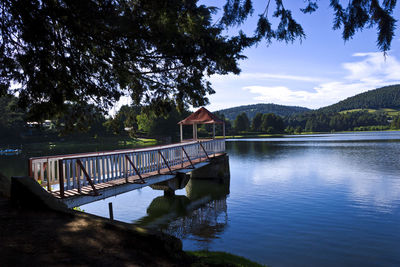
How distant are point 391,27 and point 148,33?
15.6 feet

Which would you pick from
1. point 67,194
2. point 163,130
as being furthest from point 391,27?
point 163,130

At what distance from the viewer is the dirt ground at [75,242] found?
173 inches

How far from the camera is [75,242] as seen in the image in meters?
4.85

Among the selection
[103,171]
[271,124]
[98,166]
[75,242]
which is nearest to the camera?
[75,242]

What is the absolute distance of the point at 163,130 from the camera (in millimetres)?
91188

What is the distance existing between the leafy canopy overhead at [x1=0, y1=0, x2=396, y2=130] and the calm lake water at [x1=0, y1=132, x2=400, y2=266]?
17.9 ft

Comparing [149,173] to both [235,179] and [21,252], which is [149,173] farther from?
[235,179]

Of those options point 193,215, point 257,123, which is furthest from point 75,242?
point 257,123

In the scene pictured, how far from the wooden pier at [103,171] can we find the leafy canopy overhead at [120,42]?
5.60 ft

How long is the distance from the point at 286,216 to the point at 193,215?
4.21 m

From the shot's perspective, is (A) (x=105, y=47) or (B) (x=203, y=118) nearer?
(A) (x=105, y=47)

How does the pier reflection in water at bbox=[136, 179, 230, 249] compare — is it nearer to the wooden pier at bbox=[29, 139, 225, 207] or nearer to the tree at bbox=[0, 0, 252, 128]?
the wooden pier at bbox=[29, 139, 225, 207]

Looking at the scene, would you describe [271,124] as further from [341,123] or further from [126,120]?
[126,120]

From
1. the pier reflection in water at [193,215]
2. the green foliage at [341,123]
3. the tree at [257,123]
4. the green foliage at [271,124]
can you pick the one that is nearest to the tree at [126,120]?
the pier reflection in water at [193,215]
